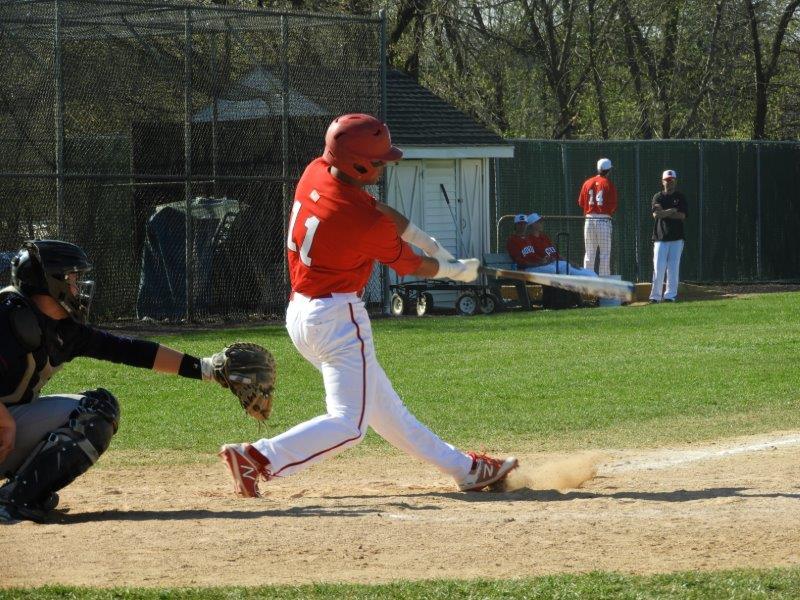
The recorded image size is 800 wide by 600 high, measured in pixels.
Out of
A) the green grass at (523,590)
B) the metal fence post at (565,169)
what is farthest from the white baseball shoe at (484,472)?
the metal fence post at (565,169)

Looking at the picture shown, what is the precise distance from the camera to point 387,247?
Answer: 233 inches

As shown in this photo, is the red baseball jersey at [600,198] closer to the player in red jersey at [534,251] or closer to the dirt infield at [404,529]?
the player in red jersey at [534,251]

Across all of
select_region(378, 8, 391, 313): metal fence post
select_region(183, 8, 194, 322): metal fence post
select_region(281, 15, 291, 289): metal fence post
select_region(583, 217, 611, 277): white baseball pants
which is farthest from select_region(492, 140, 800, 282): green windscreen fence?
select_region(183, 8, 194, 322): metal fence post

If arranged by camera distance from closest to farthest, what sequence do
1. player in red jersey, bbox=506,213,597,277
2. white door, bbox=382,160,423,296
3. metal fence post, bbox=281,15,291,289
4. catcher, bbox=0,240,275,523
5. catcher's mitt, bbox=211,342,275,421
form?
catcher, bbox=0,240,275,523
catcher's mitt, bbox=211,342,275,421
metal fence post, bbox=281,15,291,289
player in red jersey, bbox=506,213,597,277
white door, bbox=382,160,423,296

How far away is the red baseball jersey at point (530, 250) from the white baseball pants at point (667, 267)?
1602mm

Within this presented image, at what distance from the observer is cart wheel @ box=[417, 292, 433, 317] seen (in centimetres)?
1858

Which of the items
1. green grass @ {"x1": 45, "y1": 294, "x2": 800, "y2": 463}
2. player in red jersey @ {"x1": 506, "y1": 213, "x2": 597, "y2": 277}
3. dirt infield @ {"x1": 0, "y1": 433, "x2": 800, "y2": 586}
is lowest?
green grass @ {"x1": 45, "y1": 294, "x2": 800, "y2": 463}

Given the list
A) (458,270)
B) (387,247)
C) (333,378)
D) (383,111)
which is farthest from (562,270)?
(387,247)

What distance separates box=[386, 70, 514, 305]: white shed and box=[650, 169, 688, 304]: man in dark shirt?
3376 mm

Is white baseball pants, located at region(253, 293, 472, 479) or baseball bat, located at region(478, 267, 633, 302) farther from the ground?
baseball bat, located at region(478, 267, 633, 302)

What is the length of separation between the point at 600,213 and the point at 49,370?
15078mm

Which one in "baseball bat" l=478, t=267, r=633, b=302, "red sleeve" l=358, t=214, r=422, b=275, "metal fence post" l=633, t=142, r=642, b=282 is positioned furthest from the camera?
"metal fence post" l=633, t=142, r=642, b=282

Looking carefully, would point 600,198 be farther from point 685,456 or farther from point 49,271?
point 49,271

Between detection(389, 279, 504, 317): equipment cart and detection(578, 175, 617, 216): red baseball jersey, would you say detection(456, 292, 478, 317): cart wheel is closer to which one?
detection(389, 279, 504, 317): equipment cart
